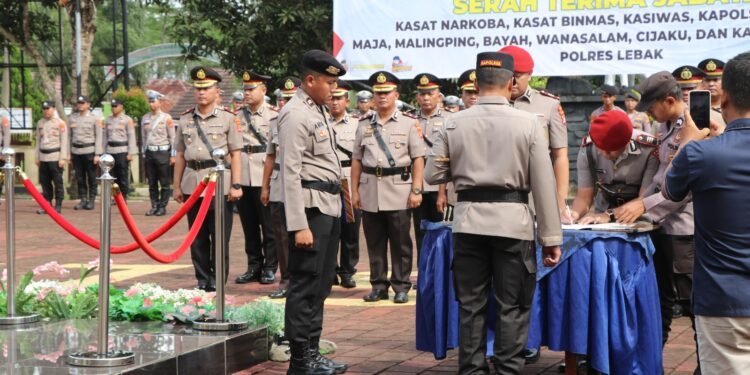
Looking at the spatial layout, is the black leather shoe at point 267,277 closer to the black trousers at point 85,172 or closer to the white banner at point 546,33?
the white banner at point 546,33

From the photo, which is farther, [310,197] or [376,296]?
[376,296]

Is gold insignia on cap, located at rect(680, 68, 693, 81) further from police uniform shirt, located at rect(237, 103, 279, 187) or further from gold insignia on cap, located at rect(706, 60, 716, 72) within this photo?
police uniform shirt, located at rect(237, 103, 279, 187)

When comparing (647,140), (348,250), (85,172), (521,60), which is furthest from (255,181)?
(85,172)

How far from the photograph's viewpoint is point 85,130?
20031 mm

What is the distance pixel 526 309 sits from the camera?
239 inches

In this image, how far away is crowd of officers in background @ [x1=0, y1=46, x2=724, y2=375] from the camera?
6965mm

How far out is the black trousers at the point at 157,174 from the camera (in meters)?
19.5

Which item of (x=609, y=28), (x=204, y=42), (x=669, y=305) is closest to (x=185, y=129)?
(x=669, y=305)

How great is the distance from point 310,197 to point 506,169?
141 cm

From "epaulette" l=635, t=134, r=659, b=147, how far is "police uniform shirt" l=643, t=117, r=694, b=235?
5 centimetres

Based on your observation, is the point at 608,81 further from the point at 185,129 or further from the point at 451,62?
the point at 185,129

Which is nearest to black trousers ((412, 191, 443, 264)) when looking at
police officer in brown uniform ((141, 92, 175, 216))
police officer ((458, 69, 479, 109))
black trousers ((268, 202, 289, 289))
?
police officer ((458, 69, 479, 109))

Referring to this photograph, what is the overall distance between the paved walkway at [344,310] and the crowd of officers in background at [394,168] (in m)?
0.25

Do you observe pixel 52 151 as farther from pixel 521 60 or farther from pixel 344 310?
pixel 521 60
